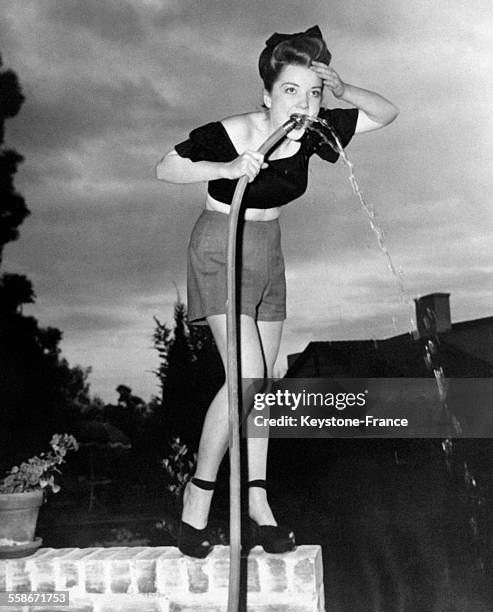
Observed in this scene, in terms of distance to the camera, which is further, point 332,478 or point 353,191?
point 332,478

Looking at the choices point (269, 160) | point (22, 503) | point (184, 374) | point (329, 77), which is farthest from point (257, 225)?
point (184, 374)

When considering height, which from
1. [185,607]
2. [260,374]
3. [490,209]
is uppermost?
[490,209]

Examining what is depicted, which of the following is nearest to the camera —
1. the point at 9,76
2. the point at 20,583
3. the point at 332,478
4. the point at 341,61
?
the point at 20,583

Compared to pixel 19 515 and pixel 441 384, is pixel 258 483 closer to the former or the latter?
pixel 19 515

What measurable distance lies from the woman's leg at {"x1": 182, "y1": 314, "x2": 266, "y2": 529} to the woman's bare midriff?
28 cm

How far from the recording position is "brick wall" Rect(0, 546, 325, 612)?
1767 millimetres

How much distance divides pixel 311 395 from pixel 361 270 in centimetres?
72

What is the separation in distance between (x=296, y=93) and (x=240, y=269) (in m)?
0.47

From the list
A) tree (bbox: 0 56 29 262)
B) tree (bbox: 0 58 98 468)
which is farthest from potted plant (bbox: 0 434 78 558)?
tree (bbox: 0 58 98 468)

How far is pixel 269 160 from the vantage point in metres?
1.81

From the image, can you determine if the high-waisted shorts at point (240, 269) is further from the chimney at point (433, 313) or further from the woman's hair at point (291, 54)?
the chimney at point (433, 313)

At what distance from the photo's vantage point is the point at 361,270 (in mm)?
3234

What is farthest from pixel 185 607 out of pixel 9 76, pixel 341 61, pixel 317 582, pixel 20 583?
pixel 9 76

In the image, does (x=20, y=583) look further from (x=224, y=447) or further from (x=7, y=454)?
(x=7, y=454)
